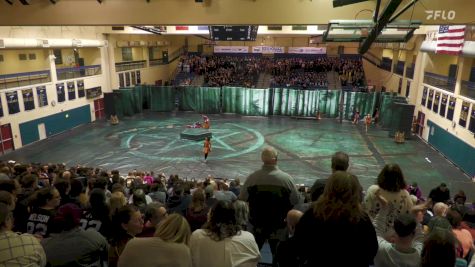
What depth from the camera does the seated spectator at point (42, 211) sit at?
185 inches

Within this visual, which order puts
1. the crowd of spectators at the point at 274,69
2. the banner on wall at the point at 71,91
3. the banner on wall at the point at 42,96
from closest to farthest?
the banner on wall at the point at 42,96 < the banner on wall at the point at 71,91 < the crowd of spectators at the point at 274,69

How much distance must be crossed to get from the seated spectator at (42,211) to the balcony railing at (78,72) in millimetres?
21587

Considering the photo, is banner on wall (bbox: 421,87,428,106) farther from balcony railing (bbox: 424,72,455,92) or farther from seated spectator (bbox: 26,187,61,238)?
seated spectator (bbox: 26,187,61,238)

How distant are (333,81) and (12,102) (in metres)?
26.6

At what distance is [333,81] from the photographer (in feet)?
114

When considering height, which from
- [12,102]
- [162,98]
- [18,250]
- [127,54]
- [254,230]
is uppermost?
[127,54]

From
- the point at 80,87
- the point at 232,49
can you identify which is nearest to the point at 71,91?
the point at 80,87

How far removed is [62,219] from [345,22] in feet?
22.0

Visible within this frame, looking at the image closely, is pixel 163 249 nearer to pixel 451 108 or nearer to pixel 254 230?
pixel 254 230

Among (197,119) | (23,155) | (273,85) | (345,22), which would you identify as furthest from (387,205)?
(273,85)

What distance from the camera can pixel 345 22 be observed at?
7.81 meters

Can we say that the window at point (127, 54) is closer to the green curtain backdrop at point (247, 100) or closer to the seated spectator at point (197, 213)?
the green curtain backdrop at point (247, 100)

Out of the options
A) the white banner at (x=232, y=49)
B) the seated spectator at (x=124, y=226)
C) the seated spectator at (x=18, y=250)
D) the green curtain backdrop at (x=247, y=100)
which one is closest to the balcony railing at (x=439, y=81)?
the green curtain backdrop at (x=247, y=100)

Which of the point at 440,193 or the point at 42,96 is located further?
the point at 42,96
